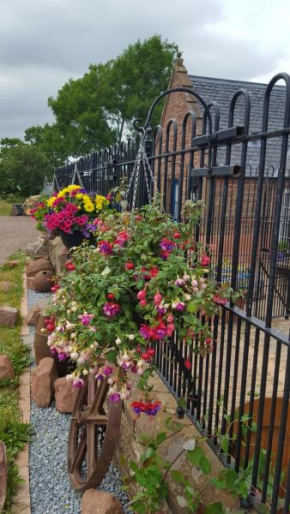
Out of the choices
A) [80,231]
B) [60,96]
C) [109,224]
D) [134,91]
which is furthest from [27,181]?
[109,224]

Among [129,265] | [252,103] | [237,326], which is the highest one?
[252,103]

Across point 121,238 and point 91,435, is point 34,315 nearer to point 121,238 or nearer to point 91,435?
point 91,435

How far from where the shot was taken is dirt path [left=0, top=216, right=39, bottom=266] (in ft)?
42.1

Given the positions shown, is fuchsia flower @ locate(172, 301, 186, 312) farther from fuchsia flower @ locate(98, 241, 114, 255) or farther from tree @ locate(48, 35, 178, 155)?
tree @ locate(48, 35, 178, 155)

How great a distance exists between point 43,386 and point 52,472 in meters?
0.97

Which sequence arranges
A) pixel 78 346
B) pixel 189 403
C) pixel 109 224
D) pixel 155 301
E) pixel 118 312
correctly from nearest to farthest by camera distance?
pixel 155 301
pixel 78 346
pixel 118 312
pixel 109 224
pixel 189 403

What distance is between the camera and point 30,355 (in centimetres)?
484

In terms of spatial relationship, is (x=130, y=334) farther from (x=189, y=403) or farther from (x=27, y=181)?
(x=27, y=181)

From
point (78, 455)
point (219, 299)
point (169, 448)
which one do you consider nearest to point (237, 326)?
point (219, 299)

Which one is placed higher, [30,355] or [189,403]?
[189,403]

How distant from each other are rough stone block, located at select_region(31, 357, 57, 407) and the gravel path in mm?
114

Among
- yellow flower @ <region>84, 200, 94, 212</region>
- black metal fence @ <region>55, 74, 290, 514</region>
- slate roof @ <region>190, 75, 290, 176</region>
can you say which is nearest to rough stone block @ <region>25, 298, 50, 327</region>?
yellow flower @ <region>84, 200, 94, 212</region>

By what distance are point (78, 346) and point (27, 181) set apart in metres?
29.2

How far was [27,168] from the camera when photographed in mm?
28797
